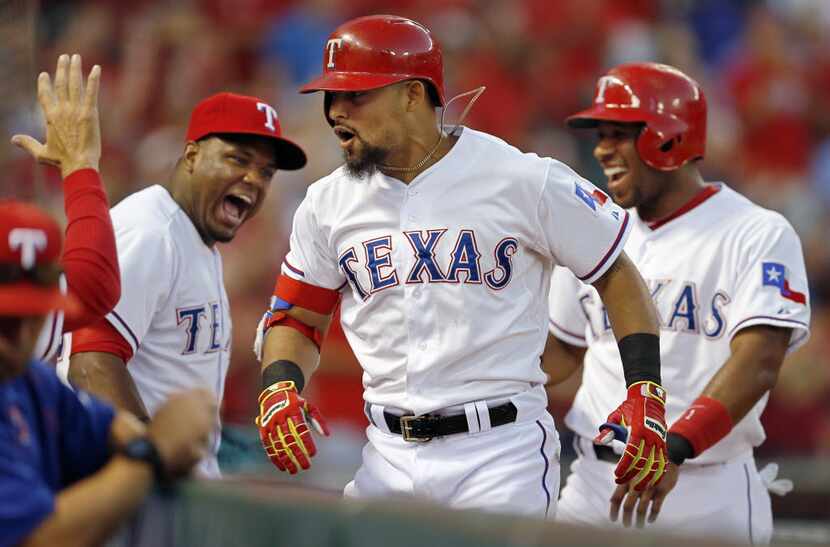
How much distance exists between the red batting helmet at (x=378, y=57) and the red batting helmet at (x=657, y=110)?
3.43 ft

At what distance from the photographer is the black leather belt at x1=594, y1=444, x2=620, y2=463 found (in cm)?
466

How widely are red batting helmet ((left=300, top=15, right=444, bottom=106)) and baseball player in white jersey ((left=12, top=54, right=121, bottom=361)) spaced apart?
658mm

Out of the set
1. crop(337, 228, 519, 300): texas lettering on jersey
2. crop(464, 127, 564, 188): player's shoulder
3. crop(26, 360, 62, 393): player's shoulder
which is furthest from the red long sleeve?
crop(464, 127, 564, 188): player's shoulder

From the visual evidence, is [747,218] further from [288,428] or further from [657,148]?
[288,428]

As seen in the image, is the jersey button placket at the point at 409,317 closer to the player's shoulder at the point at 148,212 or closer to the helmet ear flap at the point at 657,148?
the player's shoulder at the point at 148,212

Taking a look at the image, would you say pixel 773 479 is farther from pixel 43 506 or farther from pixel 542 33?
pixel 542 33

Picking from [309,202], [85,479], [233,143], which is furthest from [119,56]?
[85,479]

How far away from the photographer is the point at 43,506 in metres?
2.35

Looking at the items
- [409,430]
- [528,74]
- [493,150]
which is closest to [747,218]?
[493,150]

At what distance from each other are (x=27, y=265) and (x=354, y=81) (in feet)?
5.19

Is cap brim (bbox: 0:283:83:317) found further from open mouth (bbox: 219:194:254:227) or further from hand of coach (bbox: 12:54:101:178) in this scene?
open mouth (bbox: 219:194:254:227)

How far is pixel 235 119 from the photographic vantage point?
4617 millimetres

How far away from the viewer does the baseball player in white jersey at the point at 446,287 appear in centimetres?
378

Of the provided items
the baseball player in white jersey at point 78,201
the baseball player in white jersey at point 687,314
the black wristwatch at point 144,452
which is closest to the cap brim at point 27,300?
the black wristwatch at point 144,452
